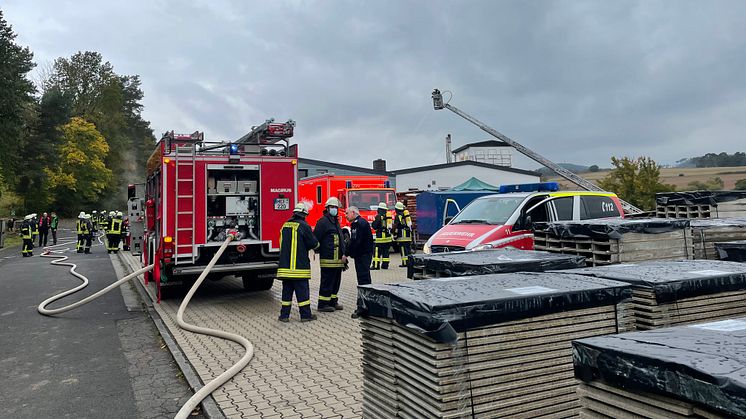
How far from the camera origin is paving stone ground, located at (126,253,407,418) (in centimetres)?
441

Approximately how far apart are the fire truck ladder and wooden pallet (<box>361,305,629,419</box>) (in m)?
6.46

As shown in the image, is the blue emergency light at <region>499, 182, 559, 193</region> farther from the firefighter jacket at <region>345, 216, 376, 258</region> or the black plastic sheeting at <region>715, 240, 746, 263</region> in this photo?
the black plastic sheeting at <region>715, 240, 746, 263</region>

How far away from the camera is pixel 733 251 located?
4.83 metres

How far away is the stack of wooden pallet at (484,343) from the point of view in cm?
251

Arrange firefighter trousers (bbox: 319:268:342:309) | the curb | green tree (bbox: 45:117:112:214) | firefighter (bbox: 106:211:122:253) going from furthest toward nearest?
green tree (bbox: 45:117:112:214) < firefighter (bbox: 106:211:122:253) < firefighter trousers (bbox: 319:268:342:309) < the curb

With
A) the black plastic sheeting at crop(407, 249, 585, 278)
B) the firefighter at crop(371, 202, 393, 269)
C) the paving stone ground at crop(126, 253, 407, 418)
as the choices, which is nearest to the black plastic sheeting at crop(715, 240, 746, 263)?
the black plastic sheeting at crop(407, 249, 585, 278)

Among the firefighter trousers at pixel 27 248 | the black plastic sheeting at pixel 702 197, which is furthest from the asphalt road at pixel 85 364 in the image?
the firefighter trousers at pixel 27 248

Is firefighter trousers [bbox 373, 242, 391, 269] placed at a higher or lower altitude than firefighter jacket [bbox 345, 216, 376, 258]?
lower

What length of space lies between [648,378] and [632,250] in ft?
12.0

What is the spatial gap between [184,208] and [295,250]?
2.47 metres

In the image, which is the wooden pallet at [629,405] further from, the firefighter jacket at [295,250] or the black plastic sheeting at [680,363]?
the firefighter jacket at [295,250]

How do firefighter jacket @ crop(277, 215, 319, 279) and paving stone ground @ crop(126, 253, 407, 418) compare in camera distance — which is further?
firefighter jacket @ crop(277, 215, 319, 279)

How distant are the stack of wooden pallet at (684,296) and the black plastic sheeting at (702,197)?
6.08m

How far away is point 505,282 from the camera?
3180 millimetres
